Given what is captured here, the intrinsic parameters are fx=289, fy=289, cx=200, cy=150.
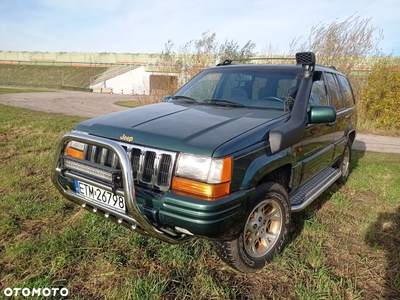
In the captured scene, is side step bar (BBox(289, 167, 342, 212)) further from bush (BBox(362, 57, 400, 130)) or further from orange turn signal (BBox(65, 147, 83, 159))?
bush (BBox(362, 57, 400, 130))

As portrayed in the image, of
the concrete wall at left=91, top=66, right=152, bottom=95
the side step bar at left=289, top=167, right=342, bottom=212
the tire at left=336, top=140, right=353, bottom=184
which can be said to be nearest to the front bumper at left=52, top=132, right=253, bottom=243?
the side step bar at left=289, top=167, right=342, bottom=212

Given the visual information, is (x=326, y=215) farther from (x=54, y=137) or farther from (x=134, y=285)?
(x=54, y=137)

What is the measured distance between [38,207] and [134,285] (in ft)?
6.16

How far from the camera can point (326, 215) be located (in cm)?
366

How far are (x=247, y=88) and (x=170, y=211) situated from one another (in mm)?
1940

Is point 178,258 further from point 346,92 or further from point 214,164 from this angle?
point 346,92

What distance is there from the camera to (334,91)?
4.05 meters

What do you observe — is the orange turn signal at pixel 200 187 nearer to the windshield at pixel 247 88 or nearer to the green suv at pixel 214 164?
the green suv at pixel 214 164

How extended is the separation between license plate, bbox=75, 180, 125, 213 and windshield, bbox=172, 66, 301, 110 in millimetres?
1610

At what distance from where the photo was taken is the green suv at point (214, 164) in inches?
80.2

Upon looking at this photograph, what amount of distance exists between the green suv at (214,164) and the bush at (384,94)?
8.68m

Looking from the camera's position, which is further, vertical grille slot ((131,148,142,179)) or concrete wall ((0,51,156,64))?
concrete wall ((0,51,156,64))

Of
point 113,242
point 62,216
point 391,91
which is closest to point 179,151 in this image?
point 113,242

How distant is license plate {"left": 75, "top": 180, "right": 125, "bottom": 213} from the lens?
2223mm
